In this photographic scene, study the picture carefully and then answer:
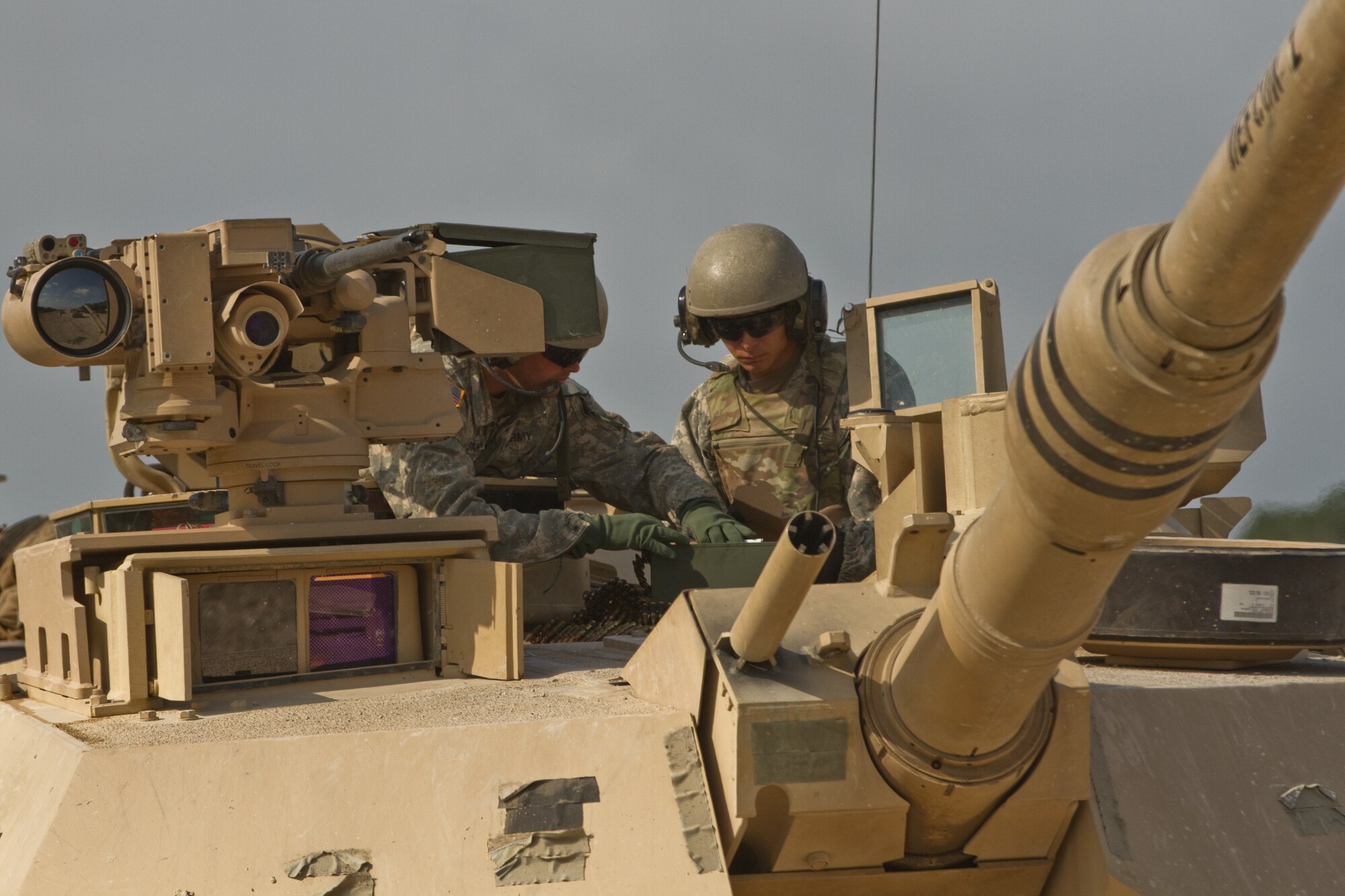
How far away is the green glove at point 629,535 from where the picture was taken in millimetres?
6738

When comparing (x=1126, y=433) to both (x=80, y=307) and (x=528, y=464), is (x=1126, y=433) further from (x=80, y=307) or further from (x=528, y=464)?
(x=528, y=464)

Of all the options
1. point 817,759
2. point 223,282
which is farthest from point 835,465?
point 817,759

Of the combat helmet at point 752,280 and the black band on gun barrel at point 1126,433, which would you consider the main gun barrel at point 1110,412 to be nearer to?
the black band on gun barrel at point 1126,433

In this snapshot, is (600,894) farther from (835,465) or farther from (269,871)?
(835,465)

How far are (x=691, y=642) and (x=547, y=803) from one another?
628mm

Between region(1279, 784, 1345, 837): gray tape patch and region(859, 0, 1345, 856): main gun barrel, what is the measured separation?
91 centimetres

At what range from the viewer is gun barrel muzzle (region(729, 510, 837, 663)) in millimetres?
3785

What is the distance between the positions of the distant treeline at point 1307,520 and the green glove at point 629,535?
7145 mm

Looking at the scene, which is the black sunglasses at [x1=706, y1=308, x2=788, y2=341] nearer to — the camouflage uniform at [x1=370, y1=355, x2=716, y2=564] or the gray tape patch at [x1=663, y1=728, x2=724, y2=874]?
the camouflage uniform at [x1=370, y1=355, x2=716, y2=564]

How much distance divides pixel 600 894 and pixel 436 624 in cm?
182

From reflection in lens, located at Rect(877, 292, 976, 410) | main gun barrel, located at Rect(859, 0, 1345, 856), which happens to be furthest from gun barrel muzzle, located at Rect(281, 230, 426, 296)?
reflection in lens, located at Rect(877, 292, 976, 410)

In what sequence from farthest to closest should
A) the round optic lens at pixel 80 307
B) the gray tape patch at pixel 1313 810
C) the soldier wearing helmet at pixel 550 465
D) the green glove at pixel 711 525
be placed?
the green glove at pixel 711 525
the soldier wearing helmet at pixel 550 465
the round optic lens at pixel 80 307
the gray tape patch at pixel 1313 810

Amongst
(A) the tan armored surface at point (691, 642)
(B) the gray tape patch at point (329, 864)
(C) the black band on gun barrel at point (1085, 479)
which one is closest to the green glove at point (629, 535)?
(A) the tan armored surface at point (691, 642)

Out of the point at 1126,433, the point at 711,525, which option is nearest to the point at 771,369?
the point at 711,525
